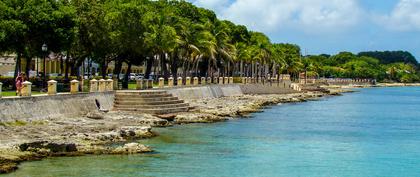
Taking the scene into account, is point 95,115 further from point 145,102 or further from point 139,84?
point 139,84

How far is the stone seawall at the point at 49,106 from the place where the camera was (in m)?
37.3

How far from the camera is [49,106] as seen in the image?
41969 mm

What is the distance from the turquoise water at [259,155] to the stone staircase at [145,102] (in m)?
4.75

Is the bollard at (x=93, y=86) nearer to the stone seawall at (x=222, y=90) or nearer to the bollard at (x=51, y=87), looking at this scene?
the bollard at (x=51, y=87)

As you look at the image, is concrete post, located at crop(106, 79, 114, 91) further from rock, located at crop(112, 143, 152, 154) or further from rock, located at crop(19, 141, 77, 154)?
rock, located at crop(19, 141, 77, 154)

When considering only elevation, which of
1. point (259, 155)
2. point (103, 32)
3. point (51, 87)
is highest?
point (103, 32)

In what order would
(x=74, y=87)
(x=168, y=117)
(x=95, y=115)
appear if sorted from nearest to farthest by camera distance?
(x=95, y=115), (x=74, y=87), (x=168, y=117)

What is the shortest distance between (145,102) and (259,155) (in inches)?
745

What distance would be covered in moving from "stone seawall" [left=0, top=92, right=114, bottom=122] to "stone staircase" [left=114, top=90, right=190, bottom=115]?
1.11 meters

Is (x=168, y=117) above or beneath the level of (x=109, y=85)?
beneath

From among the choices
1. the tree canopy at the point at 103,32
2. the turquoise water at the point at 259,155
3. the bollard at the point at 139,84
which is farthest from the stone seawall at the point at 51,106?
the turquoise water at the point at 259,155

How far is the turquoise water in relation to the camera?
96.1 ft

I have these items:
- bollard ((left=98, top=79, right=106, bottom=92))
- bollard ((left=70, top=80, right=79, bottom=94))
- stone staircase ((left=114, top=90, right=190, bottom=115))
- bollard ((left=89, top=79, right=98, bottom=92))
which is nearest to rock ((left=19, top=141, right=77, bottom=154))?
bollard ((left=70, top=80, right=79, bottom=94))

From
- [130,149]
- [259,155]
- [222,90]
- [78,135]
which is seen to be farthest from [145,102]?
[222,90]
